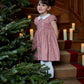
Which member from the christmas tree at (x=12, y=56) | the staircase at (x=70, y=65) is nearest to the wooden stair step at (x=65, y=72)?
the staircase at (x=70, y=65)

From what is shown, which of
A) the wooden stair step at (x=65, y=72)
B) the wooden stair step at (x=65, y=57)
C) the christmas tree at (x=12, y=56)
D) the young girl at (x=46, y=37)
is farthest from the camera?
the wooden stair step at (x=65, y=57)

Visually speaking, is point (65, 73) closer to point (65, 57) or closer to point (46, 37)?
point (65, 57)

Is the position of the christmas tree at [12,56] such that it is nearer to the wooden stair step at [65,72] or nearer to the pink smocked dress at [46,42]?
the pink smocked dress at [46,42]

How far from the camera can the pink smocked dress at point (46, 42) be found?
61.4 inches

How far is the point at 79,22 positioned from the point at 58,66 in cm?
150

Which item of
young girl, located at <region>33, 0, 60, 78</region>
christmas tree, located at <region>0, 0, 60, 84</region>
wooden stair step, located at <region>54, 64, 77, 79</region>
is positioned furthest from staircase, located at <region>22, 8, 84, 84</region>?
christmas tree, located at <region>0, 0, 60, 84</region>

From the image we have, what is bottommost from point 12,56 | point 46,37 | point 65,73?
point 65,73

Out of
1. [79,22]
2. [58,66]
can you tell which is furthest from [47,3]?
[79,22]

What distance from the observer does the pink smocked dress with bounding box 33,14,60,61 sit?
5.11 feet

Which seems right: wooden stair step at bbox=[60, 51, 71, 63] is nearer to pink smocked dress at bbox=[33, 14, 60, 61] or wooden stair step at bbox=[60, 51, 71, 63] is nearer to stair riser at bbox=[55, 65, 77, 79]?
stair riser at bbox=[55, 65, 77, 79]

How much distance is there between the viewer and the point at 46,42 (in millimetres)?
1571

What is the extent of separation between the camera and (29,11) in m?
2.73

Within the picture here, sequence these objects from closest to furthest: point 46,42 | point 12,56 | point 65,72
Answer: point 12,56 < point 46,42 < point 65,72

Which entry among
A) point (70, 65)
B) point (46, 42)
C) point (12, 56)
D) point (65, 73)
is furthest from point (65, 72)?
point (12, 56)
